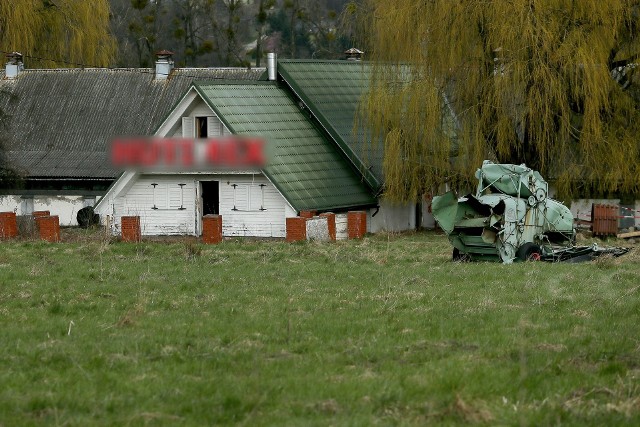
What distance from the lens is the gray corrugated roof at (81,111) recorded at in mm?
47531

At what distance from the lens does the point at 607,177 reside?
35.3 meters

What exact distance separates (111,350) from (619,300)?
24.1 ft

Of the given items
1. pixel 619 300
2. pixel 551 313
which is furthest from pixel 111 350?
pixel 619 300

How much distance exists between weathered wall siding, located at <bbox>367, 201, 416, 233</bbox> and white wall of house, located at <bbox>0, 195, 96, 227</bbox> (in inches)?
466

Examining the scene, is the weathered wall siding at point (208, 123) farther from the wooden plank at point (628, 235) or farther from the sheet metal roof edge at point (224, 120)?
the wooden plank at point (628, 235)

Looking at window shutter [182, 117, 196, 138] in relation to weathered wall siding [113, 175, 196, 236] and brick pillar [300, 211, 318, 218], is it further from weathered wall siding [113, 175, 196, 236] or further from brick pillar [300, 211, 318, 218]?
brick pillar [300, 211, 318, 218]

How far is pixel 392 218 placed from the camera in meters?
41.3

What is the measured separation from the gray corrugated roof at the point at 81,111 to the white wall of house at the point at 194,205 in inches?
257

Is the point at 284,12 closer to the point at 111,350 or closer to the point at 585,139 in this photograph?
the point at 585,139

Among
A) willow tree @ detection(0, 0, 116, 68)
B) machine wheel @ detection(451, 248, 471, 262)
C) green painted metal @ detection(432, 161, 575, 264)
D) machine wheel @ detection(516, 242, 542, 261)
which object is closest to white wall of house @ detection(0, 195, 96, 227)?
willow tree @ detection(0, 0, 116, 68)

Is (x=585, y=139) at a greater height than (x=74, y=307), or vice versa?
(x=585, y=139)

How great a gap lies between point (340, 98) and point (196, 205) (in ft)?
22.8

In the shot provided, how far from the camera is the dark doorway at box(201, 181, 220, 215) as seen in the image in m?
39.5

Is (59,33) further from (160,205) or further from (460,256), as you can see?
(460,256)
